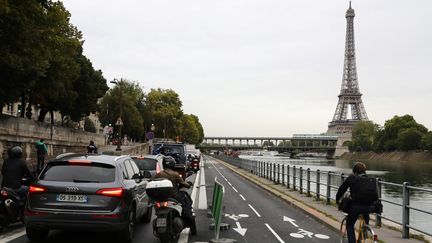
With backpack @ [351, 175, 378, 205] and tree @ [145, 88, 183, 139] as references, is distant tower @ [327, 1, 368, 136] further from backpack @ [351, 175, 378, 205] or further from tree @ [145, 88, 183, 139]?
backpack @ [351, 175, 378, 205]

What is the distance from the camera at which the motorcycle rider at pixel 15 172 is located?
Answer: 10.1 meters

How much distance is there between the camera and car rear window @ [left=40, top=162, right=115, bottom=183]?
9000 millimetres

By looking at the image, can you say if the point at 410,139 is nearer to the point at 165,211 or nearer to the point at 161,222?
the point at 165,211

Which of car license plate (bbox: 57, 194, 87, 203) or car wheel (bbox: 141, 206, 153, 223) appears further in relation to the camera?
car wheel (bbox: 141, 206, 153, 223)

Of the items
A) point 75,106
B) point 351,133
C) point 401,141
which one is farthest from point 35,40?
point 351,133

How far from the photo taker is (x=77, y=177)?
29.5 ft

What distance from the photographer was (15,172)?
10.1 meters

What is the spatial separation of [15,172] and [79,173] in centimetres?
184

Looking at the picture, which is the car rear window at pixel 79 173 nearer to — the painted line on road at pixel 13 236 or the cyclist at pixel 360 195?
the painted line on road at pixel 13 236

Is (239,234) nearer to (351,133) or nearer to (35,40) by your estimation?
(35,40)

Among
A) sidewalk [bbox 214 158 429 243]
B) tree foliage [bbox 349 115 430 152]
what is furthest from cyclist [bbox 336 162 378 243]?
tree foliage [bbox 349 115 430 152]

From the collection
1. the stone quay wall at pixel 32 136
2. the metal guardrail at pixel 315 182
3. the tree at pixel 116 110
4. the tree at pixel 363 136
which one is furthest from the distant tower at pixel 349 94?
the stone quay wall at pixel 32 136

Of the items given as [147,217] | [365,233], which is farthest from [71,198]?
[365,233]

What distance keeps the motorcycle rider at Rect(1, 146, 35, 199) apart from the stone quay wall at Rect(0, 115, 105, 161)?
69.1 feet
